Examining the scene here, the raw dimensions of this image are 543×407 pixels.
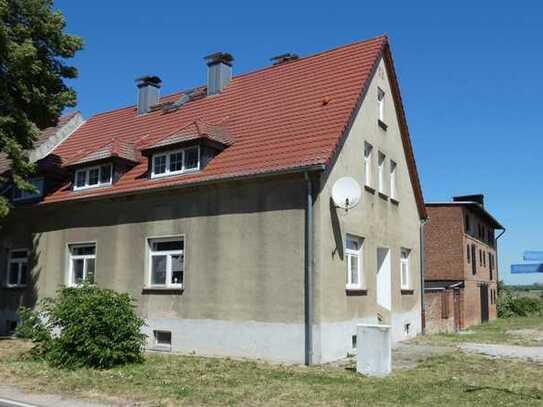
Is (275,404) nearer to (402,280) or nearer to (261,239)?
(261,239)

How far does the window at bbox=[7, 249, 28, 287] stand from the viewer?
69.4 feet

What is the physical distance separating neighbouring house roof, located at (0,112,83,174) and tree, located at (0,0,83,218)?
13.6 ft

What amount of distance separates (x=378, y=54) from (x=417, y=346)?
9075mm

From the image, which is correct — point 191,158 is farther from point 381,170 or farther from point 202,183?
point 381,170

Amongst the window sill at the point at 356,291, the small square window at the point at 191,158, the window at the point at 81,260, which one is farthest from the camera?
the window at the point at 81,260

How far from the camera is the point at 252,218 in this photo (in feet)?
50.5

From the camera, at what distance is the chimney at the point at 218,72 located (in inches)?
872

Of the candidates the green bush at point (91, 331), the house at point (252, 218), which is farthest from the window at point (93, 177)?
the green bush at point (91, 331)

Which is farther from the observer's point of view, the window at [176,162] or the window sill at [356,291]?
the window at [176,162]

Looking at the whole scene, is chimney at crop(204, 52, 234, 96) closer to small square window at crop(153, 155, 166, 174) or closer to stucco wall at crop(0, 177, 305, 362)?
small square window at crop(153, 155, 166, 174)

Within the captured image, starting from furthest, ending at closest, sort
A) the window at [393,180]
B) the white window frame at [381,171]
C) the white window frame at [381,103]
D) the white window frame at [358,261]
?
the window at [393,180], the white window frame at [381,103], the white window frame at [381,171], the white window frame at [358,261]

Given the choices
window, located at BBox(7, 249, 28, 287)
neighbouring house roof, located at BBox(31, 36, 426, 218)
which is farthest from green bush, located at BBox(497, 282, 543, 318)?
window, located at BBox(7, 249, 28, 287)

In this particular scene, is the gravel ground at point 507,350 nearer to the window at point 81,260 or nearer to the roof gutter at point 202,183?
the roof gutter at point 202,183

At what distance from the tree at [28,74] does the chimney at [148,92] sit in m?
5.12
